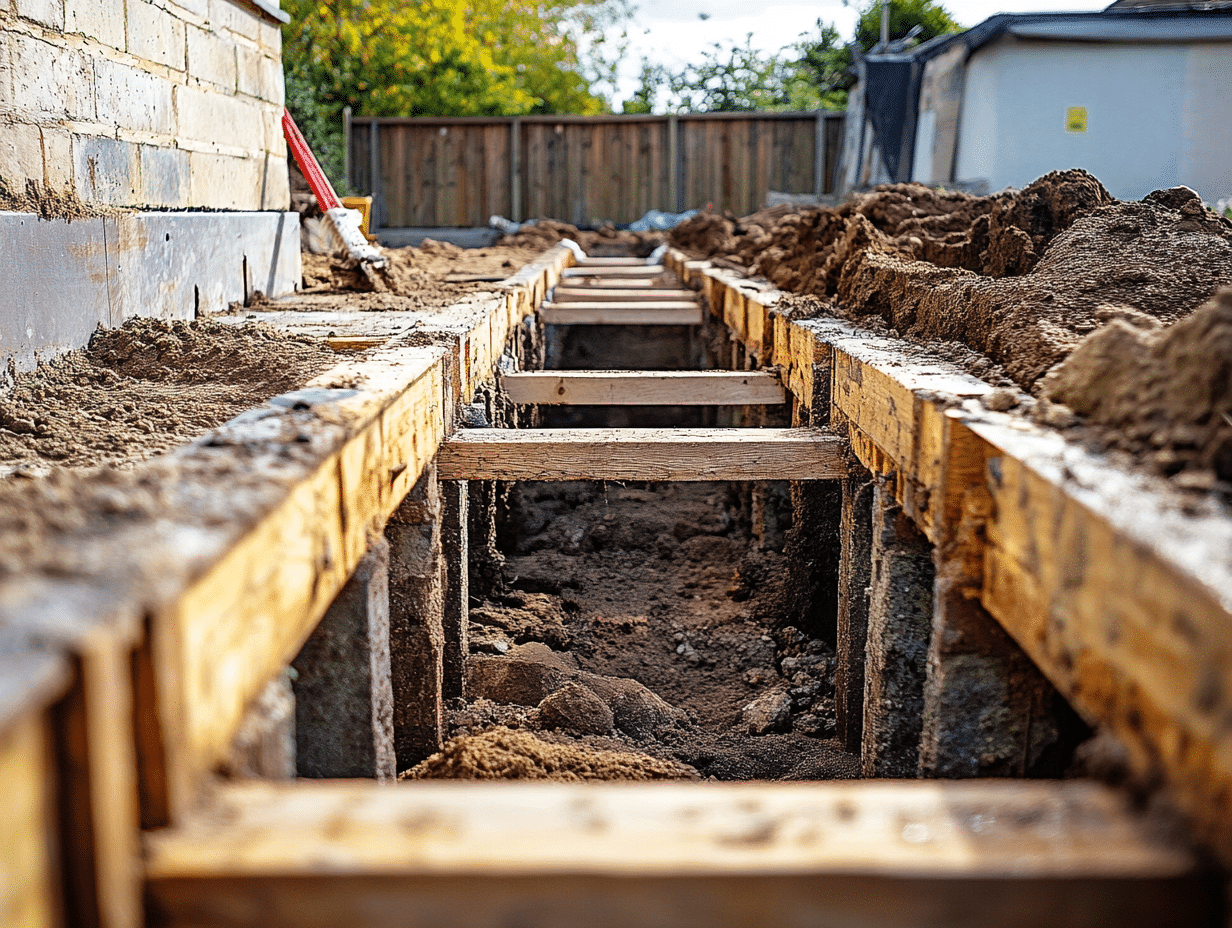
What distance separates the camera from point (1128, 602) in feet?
4.87

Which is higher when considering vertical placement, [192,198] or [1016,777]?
[192,198]

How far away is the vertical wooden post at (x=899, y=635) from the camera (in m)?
2.87

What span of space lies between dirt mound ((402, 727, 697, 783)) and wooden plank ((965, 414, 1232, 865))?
3.78 feet

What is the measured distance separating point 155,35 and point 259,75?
1458 millimetres

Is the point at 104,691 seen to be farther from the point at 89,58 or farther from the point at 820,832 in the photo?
the point at 89,58

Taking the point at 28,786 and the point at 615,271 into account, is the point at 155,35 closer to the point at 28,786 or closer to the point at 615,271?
the point at 28,786

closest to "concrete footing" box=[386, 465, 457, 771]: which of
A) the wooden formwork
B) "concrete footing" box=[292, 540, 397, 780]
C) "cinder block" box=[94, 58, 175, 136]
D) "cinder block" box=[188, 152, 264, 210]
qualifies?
"concrete footing" box=[292, 540, 397, 780]

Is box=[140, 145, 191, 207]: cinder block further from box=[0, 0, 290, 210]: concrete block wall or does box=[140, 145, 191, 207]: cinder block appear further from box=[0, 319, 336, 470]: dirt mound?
box=[0, 319, 336, 470]: dirt mound

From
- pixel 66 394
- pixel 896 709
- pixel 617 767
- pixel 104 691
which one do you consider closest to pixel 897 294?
pixel 896 709

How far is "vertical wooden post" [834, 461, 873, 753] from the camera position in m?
3.45

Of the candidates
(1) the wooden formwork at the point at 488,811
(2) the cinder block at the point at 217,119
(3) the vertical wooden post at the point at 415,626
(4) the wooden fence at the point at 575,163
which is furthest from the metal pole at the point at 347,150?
(1) the wooden formwork at the point at 488,811

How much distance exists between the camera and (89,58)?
4082mm

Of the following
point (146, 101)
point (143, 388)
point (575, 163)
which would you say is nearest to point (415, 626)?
point (143, 388)

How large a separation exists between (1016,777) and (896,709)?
54cm
